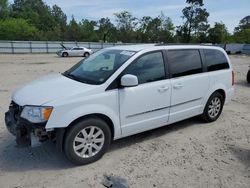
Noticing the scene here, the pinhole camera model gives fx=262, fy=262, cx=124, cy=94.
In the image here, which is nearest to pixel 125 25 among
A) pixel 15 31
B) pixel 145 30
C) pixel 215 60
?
pixel 145 30

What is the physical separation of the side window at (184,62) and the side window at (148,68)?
23 cm

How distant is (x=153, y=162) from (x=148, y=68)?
153 cm

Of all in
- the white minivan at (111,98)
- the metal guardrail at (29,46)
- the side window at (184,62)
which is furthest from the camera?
the metal guardrail at (29,46)

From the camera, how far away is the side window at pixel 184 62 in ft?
15.5

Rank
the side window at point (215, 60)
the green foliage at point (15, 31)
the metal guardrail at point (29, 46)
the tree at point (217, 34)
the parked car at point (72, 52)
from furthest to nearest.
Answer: the tree at point (217, 34)
the green foliage at point (15, 31)
the metal guardrail at point (29, 46)
the parked car at point (72, 52)
the side window at point (215, 60)

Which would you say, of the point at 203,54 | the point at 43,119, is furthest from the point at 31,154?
the point at 203,54

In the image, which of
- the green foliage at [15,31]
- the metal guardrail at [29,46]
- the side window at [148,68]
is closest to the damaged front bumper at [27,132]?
the side window at [148,68]

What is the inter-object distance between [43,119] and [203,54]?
3.42 metres

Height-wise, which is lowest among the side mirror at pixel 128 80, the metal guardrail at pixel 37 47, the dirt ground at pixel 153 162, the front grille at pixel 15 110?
the dirt ground at pixel 153 162

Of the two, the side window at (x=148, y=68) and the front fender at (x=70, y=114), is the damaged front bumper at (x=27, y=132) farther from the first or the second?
the side window at (x=148, y=68)

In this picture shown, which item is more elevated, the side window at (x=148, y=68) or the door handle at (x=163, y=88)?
the side window at (x=148, y=68)

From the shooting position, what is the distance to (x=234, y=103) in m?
7.39

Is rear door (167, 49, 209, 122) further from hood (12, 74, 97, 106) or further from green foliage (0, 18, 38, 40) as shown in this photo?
green foliage (0, 18, 38, 40)

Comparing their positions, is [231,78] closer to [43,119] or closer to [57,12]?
[43,119]
